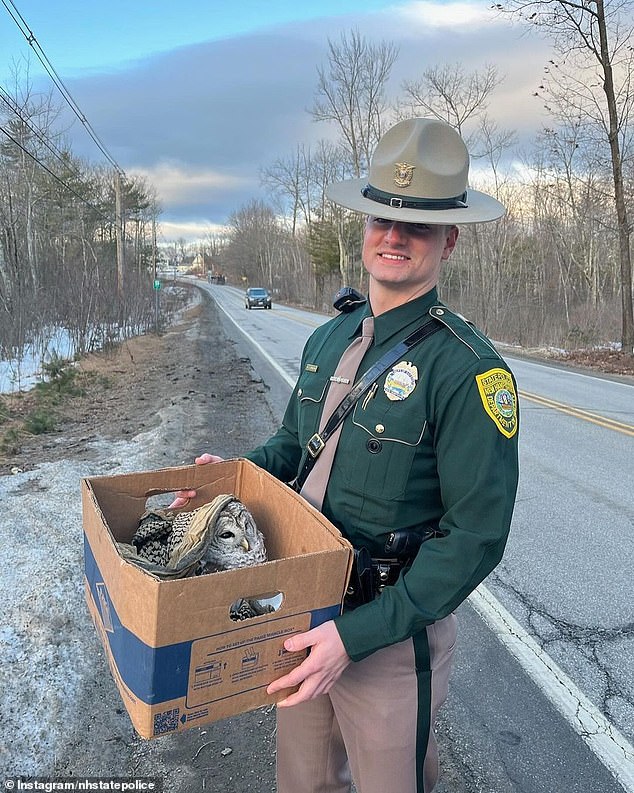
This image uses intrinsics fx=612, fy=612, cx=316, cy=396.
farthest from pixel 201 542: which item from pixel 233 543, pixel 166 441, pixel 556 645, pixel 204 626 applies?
pixel 166 441

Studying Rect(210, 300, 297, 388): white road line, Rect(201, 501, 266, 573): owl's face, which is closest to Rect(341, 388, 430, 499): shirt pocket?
Rect(201, 501, 266, 573): owl's face

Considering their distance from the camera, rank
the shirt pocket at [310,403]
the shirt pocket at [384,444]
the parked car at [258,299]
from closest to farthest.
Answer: the shirt pocket at [384,444] < the shirt pocket at [310,403] < the parked car at [258,299]

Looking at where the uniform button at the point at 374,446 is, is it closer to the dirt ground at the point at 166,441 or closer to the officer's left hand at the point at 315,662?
the officer's left hand at the point at 315,662

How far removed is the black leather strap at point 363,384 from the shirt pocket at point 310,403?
0.06 m

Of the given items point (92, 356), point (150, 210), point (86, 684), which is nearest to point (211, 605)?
point (86, 684)

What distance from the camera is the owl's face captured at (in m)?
1.64

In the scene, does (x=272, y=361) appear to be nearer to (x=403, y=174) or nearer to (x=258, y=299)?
(x=403, y=174)

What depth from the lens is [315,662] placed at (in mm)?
1447

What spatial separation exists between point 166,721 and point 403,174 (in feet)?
4.84

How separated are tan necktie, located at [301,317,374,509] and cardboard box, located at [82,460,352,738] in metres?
0.13

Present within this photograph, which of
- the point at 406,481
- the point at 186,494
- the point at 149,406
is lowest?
the point at 149,406

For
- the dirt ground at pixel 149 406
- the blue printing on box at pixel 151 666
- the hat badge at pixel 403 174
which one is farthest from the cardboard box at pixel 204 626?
the dirt ground at pixel 149 406

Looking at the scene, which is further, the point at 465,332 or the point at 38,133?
the point at 38,133

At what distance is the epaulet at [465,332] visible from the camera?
5.11ft
